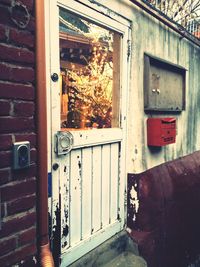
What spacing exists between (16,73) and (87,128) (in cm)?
141

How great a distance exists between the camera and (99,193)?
3072 millimetres

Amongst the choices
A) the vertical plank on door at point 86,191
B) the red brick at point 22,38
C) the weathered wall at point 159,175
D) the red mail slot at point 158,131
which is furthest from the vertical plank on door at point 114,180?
the red brick at point 22,38

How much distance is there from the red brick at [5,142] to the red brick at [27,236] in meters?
0.63

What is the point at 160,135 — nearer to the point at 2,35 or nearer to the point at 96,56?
the point at 96,56

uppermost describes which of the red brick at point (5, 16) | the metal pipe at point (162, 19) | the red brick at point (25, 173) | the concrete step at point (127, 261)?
the metal pipe at point (162, 19)

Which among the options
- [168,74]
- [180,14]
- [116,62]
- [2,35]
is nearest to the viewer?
[2,35]

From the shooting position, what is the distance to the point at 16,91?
1921mm

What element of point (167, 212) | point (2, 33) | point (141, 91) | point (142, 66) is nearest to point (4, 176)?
point (2, 33)

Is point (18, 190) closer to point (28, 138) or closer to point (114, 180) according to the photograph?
point (28, 138)

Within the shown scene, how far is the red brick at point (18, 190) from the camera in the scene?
1881 millimetres

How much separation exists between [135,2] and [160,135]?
1.65 m

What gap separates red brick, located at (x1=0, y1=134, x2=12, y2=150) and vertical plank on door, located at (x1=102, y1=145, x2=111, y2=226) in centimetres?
136

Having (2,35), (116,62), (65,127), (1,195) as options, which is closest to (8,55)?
(2,35)

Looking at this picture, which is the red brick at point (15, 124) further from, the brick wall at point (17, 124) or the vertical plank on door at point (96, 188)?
the vertical plank on door at point (96, 188)
